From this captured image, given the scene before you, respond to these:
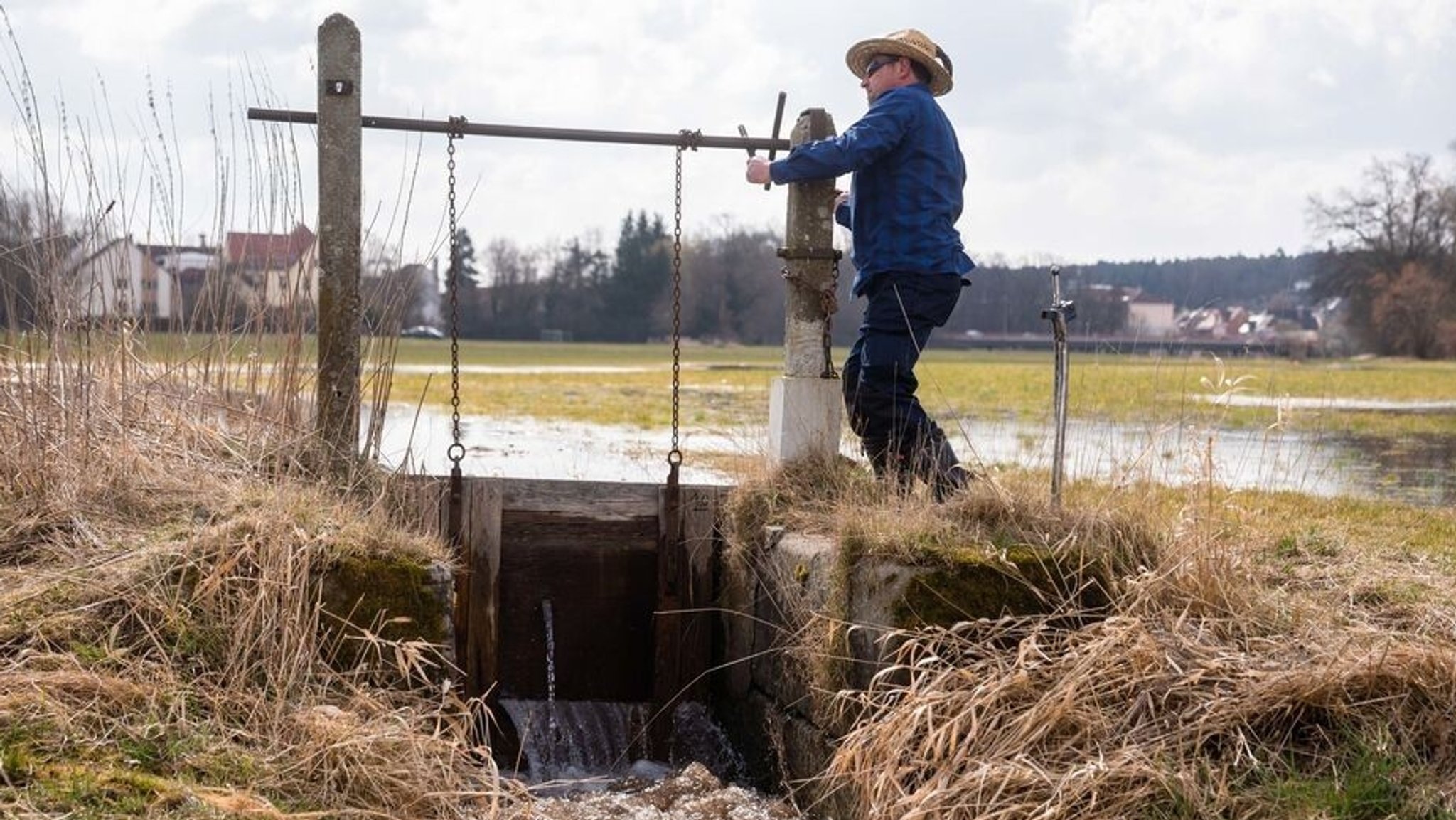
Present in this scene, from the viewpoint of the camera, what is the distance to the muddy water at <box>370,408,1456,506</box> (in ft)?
21.6

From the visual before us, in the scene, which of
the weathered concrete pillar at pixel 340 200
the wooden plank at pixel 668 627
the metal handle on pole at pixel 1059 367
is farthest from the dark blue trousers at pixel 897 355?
the weathered concrete pillar at pixel 340 200

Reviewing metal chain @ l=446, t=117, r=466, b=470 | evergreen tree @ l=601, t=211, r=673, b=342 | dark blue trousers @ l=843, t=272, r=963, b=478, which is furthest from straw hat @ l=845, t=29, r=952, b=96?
evergreen tree @ l=601, t=211, r=673, b=342

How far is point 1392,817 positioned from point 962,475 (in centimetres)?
268

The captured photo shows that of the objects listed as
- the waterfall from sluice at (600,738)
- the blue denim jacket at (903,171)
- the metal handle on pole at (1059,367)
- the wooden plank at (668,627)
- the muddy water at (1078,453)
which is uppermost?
the blue denim jacket at (903,171)

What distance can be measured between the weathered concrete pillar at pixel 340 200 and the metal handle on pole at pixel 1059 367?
10.3 ft

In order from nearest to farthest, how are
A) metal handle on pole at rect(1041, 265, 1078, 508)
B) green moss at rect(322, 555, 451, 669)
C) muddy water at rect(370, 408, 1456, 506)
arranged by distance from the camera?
green moss at rect(322, 555, 451, 669) < metal handle on pole at rect(1041, 265, 1078, 508) < muddy water at rect(370, 408, 1456, 506)

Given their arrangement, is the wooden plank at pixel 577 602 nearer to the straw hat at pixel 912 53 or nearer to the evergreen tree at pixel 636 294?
the straw hat at pixel 912 53

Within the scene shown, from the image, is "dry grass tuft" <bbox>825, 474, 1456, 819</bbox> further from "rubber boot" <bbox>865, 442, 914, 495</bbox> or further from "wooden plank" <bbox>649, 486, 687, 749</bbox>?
"wooden plank" <bbox>649, 486, 687, 749</bbox>

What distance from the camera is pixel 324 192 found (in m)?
7.50

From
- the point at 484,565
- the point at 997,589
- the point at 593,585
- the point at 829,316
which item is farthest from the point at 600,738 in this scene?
the point at 997,589

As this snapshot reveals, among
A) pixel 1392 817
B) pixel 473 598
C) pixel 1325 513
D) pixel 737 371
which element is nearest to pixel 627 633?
pixel 473 598

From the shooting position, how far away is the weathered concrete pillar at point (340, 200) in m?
7.46

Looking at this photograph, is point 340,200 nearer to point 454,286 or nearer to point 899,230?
point 454,286

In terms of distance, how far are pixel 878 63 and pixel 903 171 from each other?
0.58 meters
